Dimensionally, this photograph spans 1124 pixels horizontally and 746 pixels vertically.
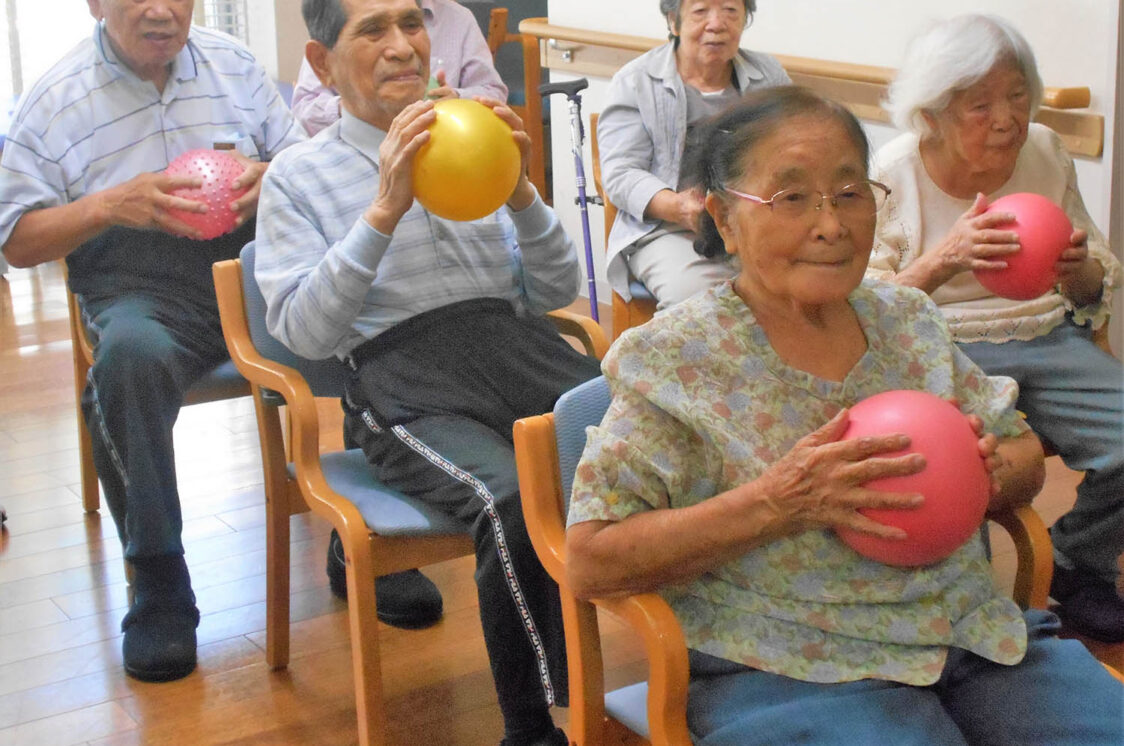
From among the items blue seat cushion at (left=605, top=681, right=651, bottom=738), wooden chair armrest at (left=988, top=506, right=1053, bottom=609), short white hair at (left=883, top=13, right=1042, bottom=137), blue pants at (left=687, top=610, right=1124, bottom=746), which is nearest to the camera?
blue pants at (left=687, top=610, right=1124, bottom=746)

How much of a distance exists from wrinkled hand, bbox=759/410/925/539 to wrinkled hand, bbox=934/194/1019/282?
3.03 ft

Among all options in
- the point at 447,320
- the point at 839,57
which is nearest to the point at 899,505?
the point at 447,320

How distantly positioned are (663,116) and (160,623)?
1.79 meters

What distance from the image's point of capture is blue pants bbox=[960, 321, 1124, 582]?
2.34 metres

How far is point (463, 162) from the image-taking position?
1900mm

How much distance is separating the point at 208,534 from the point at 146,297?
76 centimetres

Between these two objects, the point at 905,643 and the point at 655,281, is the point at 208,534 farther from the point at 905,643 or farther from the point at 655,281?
the point at 905,643

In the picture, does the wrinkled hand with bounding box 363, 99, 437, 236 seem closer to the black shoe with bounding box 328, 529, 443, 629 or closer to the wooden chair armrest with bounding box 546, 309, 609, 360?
the wooden chair armrest with bounding box 546, 309, 609, 360

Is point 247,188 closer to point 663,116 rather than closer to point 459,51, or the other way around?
point 663,116

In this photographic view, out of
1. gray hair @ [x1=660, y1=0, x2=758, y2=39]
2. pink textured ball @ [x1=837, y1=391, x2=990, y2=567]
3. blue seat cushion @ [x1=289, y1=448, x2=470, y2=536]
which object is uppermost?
gray hair @ [x1=660, y1=0, x2=758, y2=39]

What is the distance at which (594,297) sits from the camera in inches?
170

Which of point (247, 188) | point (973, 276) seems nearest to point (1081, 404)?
point (973, 276)

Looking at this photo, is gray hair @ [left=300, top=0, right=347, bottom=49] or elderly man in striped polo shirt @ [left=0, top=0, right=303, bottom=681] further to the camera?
elderly man in striped polo shirt @ [left=0, top=0, right=303, bottom=681]

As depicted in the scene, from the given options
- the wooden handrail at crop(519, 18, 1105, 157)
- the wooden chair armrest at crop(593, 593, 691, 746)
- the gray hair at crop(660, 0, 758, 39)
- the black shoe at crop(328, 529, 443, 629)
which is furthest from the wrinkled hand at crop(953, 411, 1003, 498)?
the gray hair at crop(660, 0, 758, 39)
